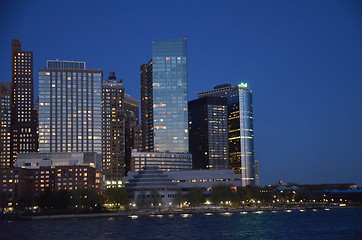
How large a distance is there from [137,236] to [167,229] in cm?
2089

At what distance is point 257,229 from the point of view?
507 feet

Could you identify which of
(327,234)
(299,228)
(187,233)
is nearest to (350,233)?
(327,234)

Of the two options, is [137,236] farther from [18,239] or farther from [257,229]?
[257,229]

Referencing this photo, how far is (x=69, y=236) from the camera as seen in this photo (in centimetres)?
13538

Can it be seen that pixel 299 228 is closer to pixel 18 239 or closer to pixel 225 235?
pixel 225 235

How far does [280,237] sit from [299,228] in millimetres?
25893

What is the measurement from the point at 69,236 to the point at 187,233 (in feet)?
97.4

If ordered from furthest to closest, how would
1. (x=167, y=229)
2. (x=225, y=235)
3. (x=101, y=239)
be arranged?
1. (x=167, y=229)
2. (x=225, y=235)
3. (x=101, y=239)

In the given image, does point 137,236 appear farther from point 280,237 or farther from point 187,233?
point 280,237

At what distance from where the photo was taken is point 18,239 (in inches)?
5074

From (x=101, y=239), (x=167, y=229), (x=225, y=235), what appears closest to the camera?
(x=101, y=239)

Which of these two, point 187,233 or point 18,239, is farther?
point 187,233

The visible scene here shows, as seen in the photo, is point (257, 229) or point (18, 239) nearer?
point (18, 239)

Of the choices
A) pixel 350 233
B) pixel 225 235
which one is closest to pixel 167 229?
pixel 225 235
